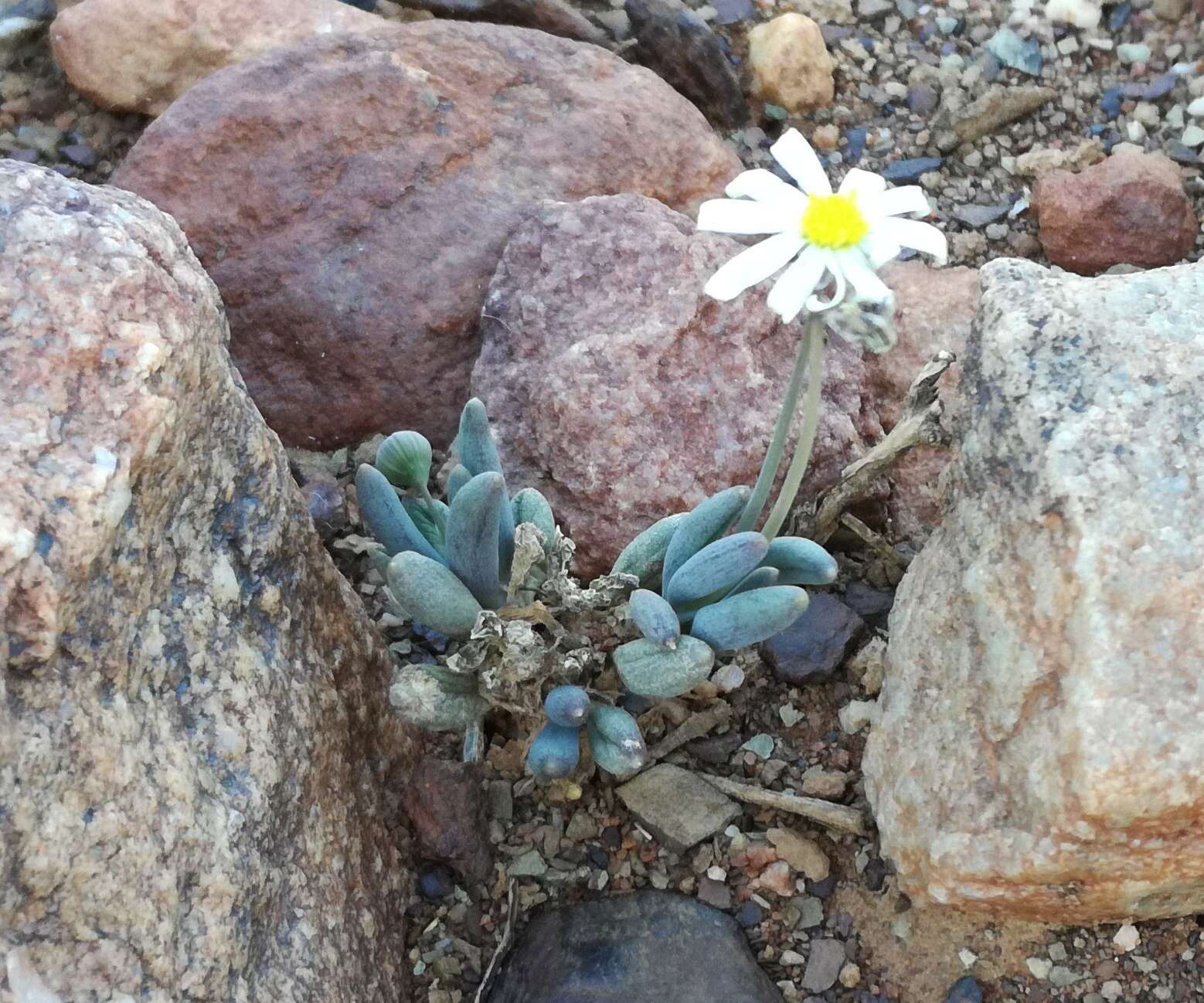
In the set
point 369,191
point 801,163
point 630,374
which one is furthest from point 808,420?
point 369,191

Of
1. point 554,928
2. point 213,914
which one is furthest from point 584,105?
point 213,914

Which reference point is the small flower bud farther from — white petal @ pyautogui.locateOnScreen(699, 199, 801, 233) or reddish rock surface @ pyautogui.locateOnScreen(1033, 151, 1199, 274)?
reddish rock surface @ pyautogui.locateOnScreen(1033, 151, 1199, 274)

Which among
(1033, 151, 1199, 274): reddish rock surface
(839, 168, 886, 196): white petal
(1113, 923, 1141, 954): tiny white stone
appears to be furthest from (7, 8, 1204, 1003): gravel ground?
(839, 168, 886, 196): white petal

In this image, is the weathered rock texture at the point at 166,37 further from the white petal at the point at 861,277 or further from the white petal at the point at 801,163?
the white petal at the point at 861,277

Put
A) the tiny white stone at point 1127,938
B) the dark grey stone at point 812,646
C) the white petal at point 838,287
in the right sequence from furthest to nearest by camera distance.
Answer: the dark grey stone at point 812,646 < the tiny white stone at point 1127,938 < the white petal at point 838,287

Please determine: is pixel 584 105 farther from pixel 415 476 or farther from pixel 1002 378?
pixel 1002 378

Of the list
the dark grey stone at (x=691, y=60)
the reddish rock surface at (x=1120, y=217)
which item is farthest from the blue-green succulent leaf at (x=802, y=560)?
the dark grey stone at (x=691, y=60)
